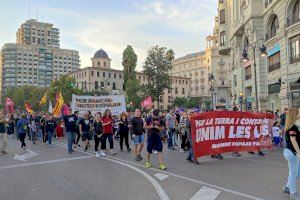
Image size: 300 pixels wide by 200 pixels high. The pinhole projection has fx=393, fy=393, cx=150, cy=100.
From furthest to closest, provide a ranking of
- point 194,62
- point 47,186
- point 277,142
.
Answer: point 194,62, point 277,142, point 47,186

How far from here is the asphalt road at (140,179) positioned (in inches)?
302

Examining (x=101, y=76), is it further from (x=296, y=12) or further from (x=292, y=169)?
(x=292, y=169)

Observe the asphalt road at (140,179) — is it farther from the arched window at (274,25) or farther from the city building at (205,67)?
the city building at (205,67)

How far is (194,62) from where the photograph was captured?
14300 cm

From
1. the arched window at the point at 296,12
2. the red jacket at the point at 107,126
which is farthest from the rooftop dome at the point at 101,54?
the red jacket at the point at 107,126

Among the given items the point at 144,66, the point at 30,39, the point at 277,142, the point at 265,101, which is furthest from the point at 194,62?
the point at 277,142

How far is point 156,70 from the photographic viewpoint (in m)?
69.7

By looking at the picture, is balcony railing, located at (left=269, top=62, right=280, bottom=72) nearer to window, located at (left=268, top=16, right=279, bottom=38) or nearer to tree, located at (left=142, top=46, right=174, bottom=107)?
window, located at (left=268, top=16, right=279, bottom=38)

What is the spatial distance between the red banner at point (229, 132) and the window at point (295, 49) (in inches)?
612

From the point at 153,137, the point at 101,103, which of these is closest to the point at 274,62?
the point at 101,103

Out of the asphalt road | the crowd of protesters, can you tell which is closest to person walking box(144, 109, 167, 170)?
the crowd of protesters

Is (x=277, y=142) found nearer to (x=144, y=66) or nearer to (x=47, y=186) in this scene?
(x=47, y=186)

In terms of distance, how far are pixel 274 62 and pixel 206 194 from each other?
95.3 feet

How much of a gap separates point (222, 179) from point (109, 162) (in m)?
4.70
